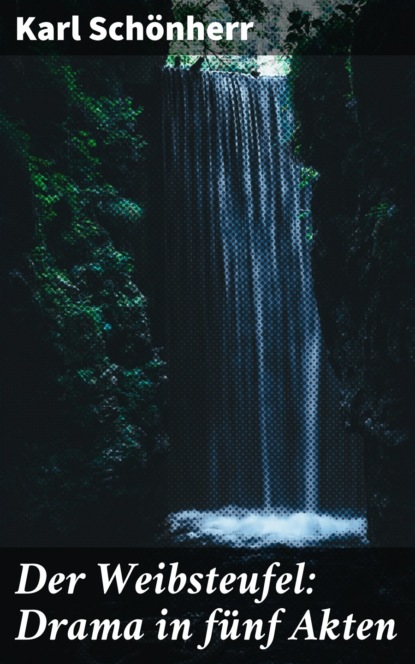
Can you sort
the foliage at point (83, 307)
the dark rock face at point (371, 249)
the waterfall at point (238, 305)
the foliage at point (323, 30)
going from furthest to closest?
the waterfall at point (238, 305) < the foliage at point (83, 307) < the foliage at point (323, 30) < the dark rock face at point (371, 249)

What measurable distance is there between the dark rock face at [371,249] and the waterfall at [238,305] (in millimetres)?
1749

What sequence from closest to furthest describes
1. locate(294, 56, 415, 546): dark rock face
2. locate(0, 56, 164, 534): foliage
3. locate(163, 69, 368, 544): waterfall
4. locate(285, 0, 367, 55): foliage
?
locate(294, 56, 415, 546): dark rock face, locate(285, 0, 367, 55): foliage, locate(0, 56, 164, 534): foliage, locate(163, 69, 368, 544): waterfall

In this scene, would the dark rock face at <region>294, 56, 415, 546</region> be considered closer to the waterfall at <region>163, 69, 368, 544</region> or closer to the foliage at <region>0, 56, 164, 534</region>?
the waterfall at <region>163, 69, 368, 544</region>

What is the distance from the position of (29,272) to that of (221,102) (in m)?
5.16

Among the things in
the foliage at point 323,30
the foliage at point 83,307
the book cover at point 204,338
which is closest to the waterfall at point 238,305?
the book cover at point 204,338

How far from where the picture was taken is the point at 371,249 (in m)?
6.71

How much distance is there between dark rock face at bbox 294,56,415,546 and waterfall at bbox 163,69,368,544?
1749 millimetres

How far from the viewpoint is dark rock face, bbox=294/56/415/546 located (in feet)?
19.9

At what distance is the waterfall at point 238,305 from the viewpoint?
9.52 m

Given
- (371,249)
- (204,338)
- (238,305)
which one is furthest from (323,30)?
(204,338)

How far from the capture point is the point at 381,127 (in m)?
6.45

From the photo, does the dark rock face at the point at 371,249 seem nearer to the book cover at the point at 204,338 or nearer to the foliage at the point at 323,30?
the book cover at the point at 204,338

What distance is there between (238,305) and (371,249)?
137 inches

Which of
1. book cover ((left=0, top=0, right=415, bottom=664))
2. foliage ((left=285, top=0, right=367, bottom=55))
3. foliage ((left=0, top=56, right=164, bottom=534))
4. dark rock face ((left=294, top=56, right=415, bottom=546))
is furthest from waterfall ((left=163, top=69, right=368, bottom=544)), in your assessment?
foliage ((left=285, top=0, right=367, bottom=55))
